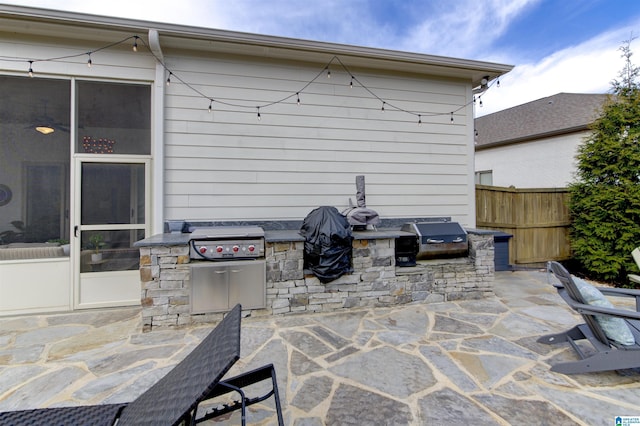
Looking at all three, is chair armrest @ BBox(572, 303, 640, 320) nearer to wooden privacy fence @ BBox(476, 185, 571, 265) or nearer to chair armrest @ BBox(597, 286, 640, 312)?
chair armrest @ BBox(597, 286, 640, 312)

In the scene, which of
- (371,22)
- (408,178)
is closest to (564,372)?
(408,178)

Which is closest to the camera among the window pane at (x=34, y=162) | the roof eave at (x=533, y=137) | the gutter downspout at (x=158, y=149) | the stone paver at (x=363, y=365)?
the stone paver at (x=363, y=365)

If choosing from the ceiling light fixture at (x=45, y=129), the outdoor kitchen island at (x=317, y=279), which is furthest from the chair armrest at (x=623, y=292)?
the ceiling light fixture at (x=45, y=129)

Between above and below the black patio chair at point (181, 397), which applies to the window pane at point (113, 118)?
above

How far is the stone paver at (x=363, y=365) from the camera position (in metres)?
1.84

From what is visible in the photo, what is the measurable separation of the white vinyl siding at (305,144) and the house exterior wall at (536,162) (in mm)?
5573

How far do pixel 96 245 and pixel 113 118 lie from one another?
172cm

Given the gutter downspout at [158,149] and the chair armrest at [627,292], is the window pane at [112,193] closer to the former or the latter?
the gutter downspout at [158,149]

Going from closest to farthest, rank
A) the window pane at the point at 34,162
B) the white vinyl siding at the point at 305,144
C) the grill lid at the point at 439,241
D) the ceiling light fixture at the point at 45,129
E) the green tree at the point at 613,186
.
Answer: the window pane at the point at 34,162
the ceiling light fixture at the point at 45,129
the grill lid at the point at 439,241
the white vinyl siding at the point at 305,144
the green tree at the point at 613,186

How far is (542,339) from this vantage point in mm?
2678

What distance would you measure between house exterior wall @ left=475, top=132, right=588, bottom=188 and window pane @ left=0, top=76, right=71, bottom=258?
432 inches

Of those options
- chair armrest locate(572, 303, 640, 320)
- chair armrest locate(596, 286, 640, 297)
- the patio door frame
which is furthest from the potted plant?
chair armrest locate(596, 286, 640, 297)

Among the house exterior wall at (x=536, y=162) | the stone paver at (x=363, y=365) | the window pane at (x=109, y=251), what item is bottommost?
the stone paver at (x=363, y=365)

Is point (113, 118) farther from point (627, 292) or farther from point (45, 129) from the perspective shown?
point (627, 292)
